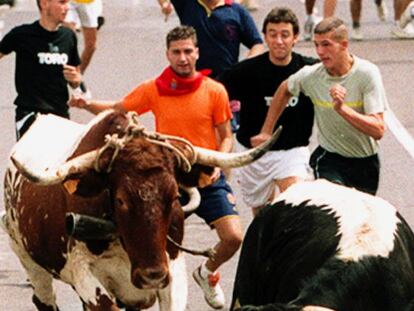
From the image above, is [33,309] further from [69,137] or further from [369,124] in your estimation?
[369,124]

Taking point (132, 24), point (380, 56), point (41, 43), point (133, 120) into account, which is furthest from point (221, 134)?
point (132, 24)

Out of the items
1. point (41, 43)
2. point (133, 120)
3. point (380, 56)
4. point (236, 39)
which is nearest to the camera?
point (133, 120)

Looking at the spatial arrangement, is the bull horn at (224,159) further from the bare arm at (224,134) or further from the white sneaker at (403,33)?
the white sneaker at (403,33)

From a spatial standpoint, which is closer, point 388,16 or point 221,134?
point 221,134

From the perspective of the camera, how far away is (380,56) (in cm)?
2473

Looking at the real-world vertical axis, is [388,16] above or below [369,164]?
below

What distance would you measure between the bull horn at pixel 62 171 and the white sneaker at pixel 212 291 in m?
2.63

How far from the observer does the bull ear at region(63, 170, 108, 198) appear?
10.2 metres

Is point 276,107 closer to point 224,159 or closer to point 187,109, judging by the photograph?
point 187,109

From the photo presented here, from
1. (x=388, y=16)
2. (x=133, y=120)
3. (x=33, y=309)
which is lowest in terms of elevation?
(x=388, y=16)

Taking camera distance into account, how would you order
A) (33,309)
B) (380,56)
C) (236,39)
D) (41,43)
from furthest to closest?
(380,56), (236,39), (41,43), (33,309)

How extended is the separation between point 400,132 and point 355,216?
429 inches

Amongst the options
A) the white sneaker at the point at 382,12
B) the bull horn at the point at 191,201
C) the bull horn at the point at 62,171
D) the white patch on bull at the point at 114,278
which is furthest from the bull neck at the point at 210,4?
the white sneaker at the point at 382,12

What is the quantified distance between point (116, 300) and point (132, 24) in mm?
17520
